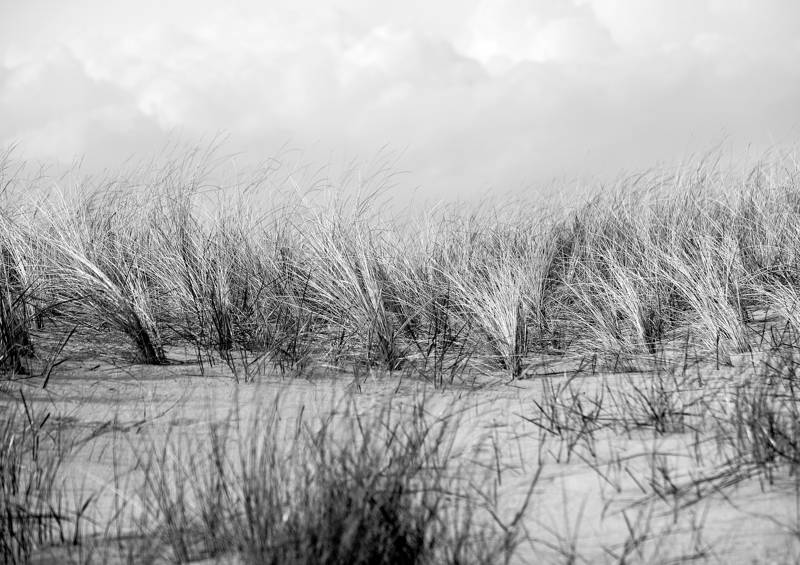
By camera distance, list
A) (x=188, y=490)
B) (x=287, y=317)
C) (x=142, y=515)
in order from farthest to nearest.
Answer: (x=287, y=317), (x=188, y=490), (x=142, y=515)

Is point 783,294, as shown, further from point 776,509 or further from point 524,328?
point 776,509

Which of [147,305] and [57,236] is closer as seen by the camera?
[147,305]

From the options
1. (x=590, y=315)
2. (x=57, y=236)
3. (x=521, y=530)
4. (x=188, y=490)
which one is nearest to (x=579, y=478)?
(x=521, y=530)

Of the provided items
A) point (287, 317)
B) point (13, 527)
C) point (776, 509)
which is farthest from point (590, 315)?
point (13, 527)

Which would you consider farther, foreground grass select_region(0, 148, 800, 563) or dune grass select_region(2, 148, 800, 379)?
dune grass select_region(2, 148, 800, 379)

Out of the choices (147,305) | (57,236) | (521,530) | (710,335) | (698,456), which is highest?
(57,236)

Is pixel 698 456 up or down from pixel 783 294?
down

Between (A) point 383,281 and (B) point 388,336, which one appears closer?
(B) point 388,336

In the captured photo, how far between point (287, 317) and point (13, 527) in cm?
206

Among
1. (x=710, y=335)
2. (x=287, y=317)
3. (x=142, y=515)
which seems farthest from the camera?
(x=287, y=317)

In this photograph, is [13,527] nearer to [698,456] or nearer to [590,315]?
[698,456]

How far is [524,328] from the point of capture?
3.49 meters

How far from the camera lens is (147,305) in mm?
3584

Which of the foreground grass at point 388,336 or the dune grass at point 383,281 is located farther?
the dune grass at point 383,281
